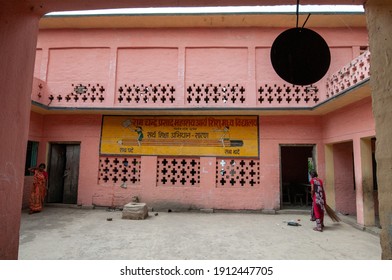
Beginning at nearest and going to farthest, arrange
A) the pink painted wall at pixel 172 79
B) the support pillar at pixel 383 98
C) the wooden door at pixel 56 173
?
1. the support pillar at pixel 383 98
2. the pink painted wall at pixel 172 79
3. the wooden door at pixel 56 173

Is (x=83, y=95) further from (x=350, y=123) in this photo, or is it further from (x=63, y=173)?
(x=350, y=123)

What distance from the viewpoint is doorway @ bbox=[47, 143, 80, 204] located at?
29.9 ft

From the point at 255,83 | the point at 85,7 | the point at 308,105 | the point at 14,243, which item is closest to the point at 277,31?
the point at 255,83

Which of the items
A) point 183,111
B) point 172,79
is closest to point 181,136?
point 183,111

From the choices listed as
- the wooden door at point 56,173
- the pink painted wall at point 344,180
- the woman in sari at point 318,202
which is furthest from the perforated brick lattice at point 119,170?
the pink painted wall at point 344,180

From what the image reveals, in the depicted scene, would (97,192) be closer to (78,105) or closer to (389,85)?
(78,105)

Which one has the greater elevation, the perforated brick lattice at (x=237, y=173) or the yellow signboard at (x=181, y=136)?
the yellow signboard at (x=181, y=136)

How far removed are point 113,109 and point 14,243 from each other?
655cm

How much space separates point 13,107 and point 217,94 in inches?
268

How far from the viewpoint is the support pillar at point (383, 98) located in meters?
1.85

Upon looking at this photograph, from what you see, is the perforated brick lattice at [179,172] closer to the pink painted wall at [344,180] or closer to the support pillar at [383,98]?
the pink painted wall at [344,180]

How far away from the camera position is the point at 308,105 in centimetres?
781

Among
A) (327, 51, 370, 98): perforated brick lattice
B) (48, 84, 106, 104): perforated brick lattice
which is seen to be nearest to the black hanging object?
(327, 51, 370, 98): perforated brick lattice

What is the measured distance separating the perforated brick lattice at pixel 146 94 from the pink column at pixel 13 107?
6191 mm
